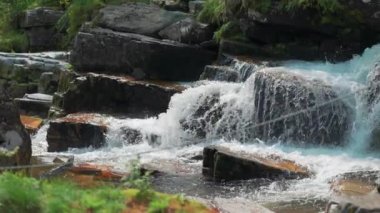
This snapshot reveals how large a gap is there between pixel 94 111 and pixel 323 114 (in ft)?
15.2

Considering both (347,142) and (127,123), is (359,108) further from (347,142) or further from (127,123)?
(127,123)

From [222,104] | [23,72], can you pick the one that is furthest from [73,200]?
[23,72]

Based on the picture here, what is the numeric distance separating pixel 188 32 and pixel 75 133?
11.5 ft

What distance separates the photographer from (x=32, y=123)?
552 inches

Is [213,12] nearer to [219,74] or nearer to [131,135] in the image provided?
[219,74]

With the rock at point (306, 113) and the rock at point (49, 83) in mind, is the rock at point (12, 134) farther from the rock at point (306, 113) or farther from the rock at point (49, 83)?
the rock at point (49, 83)

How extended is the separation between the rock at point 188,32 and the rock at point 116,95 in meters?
1.29

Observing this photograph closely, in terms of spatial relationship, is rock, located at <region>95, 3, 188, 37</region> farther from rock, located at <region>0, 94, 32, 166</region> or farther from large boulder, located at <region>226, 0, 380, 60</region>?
rock, located at <region>0, 94, 32, 166</region>

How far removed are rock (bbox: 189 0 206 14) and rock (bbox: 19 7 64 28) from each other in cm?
514

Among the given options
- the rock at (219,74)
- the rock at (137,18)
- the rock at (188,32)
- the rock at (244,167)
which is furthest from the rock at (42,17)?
the rock at (244,167)

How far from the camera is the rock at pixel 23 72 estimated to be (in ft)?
53.9

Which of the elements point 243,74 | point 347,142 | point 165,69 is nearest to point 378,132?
point 347,142

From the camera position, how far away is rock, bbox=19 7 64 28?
1988 centimetres

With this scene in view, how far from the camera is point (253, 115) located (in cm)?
1165
